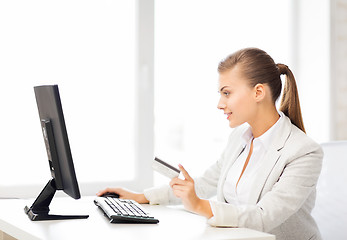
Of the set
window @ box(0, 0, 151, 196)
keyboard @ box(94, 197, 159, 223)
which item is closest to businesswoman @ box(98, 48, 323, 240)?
keyboard @ box(94, 197, 159, 223)

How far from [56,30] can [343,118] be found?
82.2 inches

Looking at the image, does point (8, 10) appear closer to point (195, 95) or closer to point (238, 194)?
point (195, 95)

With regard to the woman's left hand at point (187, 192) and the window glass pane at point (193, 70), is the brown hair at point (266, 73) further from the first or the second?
the window glass pane at point (193, 70)

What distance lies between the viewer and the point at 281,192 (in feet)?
5.96

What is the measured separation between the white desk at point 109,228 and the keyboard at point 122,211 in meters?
0.03

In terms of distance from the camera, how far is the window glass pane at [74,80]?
104 inches

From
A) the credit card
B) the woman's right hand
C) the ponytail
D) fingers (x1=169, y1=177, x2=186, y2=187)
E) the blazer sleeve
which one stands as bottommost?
the woman's right hand

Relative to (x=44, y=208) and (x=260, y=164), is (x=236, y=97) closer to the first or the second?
(x=260, y=164)

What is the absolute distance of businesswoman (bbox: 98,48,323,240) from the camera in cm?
174

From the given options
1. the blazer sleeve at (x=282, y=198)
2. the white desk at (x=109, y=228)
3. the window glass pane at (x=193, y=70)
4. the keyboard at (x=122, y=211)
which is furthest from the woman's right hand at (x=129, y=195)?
the window glass pane at (x=193, y=70)

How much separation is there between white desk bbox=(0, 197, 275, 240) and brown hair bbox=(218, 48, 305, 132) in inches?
22.8

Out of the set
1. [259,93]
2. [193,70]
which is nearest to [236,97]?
[259,93]

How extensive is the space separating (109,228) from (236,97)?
73 cm

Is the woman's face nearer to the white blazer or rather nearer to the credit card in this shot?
the white blazer
